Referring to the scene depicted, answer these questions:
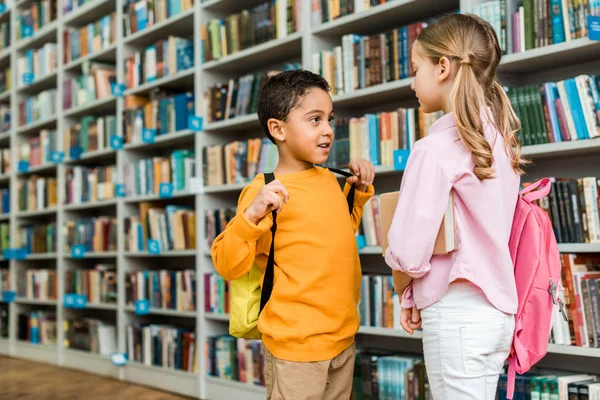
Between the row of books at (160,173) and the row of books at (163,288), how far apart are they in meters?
0.51

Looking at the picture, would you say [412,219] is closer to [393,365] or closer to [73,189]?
[393,365]

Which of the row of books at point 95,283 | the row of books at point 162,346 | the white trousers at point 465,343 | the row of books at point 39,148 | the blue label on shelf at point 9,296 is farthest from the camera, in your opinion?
the blue label on shelf at point 9,296

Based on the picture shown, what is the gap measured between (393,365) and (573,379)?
2.44ft

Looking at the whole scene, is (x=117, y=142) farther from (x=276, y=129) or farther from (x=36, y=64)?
(x=276, y=129)

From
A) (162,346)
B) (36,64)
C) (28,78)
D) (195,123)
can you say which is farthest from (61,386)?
(36,64)

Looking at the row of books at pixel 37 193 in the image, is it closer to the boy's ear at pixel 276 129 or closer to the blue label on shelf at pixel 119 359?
the blue label on shelf at pixel 119 359

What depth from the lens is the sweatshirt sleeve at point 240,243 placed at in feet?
5.15

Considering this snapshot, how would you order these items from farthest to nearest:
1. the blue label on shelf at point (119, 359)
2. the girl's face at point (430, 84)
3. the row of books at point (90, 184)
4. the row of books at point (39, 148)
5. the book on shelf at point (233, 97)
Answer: the row of books at point (39, 148) → the row of books at point (90, 184) → the blue label on shelf at point (119, 359) → the book on shelf at point (233, 97) → the girl's face at point (430, 84)

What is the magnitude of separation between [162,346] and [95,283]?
95cm

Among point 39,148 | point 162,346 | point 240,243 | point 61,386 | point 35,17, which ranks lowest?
point 61,386

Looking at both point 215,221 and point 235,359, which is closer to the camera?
point 235,359

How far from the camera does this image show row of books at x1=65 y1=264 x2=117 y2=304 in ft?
15.3

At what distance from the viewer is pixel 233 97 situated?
12.4 ft

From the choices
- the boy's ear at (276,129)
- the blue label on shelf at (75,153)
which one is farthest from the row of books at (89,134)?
the boy's ear at (276,129)
